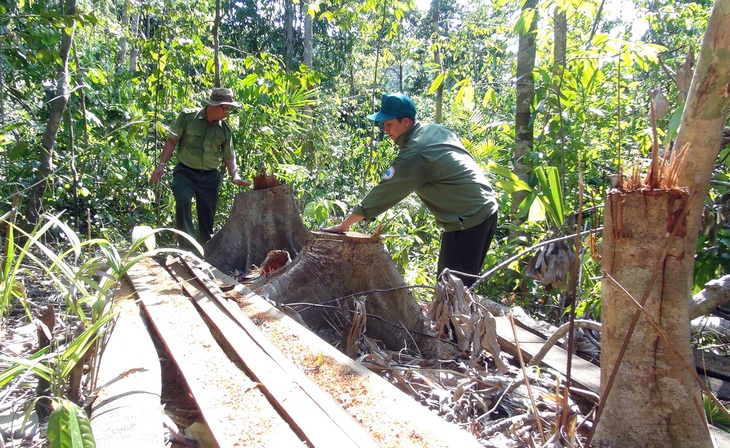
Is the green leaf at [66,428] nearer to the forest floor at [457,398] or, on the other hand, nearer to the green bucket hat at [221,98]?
the forest floor at [457,398]

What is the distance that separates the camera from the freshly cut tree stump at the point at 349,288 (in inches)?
137

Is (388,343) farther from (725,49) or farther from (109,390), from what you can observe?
(725,49)

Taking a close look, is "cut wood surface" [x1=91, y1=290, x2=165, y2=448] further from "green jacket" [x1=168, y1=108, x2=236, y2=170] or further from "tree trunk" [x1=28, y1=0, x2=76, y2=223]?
"tree trunk" [x1=28, y1=0, x2=76, y2=223]

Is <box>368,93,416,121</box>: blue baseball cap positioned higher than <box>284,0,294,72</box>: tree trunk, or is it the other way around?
<box>284,0,294,72</box>: tree trunk

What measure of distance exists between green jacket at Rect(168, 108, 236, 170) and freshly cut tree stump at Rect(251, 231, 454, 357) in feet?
8.24

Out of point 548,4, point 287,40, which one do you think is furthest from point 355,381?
point 287,40

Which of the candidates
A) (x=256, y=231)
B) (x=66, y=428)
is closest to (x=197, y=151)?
(x=256, y=231)

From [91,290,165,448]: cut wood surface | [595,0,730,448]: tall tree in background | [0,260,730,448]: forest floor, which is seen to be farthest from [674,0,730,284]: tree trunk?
[91,290,165,448]: cut wood surface

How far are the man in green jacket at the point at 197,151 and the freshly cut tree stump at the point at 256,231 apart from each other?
0.27 meters

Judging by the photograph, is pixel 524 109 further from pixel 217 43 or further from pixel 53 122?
pixel 53 122

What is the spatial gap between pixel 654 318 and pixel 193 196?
527 cm

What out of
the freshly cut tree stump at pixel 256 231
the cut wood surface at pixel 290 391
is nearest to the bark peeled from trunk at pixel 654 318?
the cut wood surface at pixel 290 391

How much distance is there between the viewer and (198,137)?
19.0ft

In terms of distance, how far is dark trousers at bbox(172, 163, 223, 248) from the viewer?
5.73 meters
